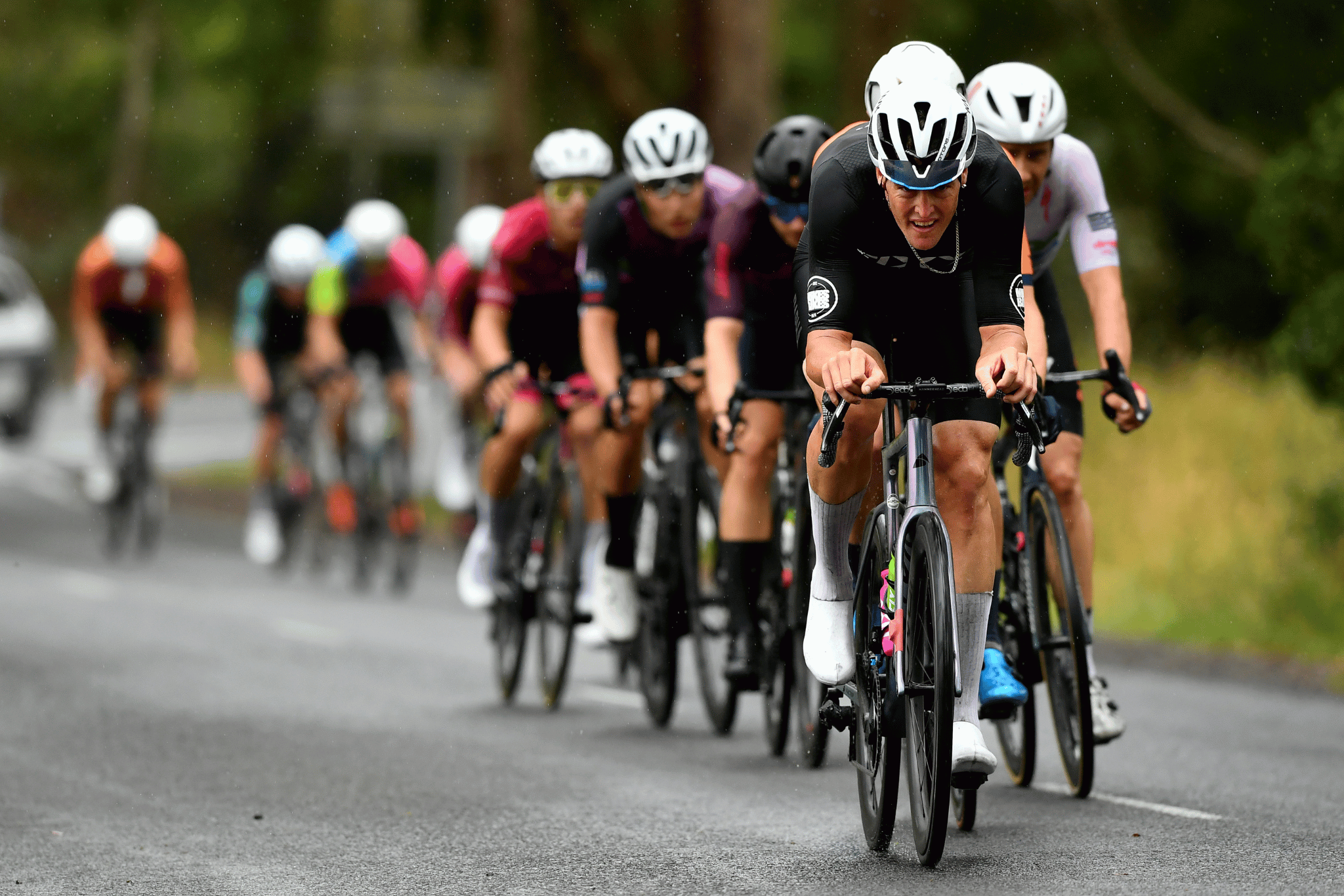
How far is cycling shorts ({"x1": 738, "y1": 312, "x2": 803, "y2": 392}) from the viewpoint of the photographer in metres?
8.38

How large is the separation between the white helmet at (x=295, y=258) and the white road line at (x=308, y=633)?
10.6 ft

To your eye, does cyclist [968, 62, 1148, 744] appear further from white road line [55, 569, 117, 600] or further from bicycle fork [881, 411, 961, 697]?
white road line [55, 569, 117, 600]

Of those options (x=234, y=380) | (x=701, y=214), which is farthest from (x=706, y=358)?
(x=234, y=380)

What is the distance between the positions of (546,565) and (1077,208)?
3.17 m

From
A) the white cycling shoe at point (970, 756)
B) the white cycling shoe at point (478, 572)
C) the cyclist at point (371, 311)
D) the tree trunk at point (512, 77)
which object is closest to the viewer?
the white cycling shoe at point (970, 756)

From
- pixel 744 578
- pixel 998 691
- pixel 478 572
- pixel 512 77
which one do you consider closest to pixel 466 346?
pixel 478 572

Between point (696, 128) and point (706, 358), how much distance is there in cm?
90

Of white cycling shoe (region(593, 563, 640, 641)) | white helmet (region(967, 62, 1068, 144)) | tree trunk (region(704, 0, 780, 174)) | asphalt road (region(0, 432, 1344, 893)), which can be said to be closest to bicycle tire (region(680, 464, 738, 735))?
asphalt road (region(0, 432, 1344, 893))

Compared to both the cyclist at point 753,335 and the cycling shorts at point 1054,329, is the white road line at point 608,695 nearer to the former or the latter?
the cyclist at point 753,335

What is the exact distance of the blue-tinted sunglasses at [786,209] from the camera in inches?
310

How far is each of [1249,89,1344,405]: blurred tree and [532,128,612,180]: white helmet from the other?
4212 millimetres

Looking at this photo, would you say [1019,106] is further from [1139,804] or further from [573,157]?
[573,157]

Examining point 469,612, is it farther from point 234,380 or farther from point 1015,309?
point 234,380

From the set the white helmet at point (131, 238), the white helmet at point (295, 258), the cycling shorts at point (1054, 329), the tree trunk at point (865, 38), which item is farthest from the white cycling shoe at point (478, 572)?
the tree trunk at point (865, 38)
